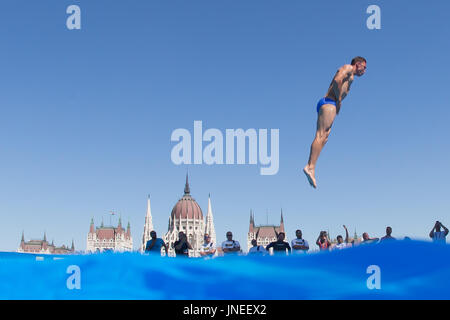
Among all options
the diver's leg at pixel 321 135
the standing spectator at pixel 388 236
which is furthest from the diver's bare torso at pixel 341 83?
the standing spectator at pixel 388 236

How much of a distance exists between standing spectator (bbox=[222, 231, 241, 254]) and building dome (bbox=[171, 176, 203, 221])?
153929mm

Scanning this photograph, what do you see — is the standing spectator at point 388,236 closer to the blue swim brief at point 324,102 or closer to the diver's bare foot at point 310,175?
the diver's bare foot at point 310,175

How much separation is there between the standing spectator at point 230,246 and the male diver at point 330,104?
4.49 m

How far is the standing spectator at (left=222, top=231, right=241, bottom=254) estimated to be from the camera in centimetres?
1239

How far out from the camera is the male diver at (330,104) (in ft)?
28.1

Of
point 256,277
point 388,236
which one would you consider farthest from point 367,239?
point 256,277

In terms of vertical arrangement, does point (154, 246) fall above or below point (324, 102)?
below

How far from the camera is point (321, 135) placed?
8.52 meters

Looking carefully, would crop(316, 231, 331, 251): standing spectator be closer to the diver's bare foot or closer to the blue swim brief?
the diver's bare foot

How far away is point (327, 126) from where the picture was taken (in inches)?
337

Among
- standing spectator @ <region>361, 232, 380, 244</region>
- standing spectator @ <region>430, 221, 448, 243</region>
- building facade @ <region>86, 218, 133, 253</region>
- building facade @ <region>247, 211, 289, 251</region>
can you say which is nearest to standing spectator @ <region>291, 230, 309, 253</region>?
standing spectator @ <region>361, 232, 380, 244</region>

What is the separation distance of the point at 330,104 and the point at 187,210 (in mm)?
161407

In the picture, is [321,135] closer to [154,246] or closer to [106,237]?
[154,246]
